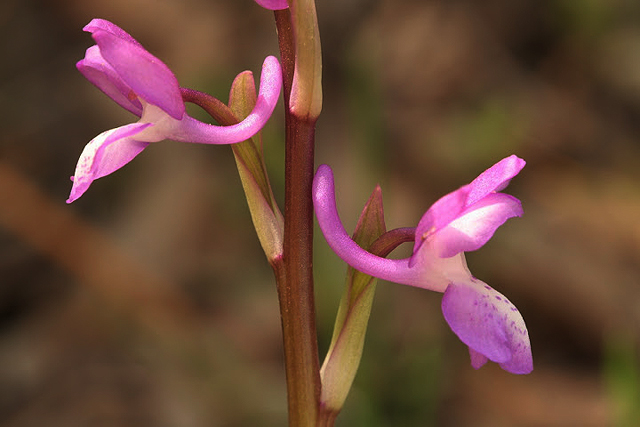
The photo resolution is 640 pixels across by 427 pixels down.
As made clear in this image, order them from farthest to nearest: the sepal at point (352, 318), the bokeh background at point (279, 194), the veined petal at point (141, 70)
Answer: the bokeh background at point (279, 194), the sepal at point (352, 318), the veined petal at point (141, 70)

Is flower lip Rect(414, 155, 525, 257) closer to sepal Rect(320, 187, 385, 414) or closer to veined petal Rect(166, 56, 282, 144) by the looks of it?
sepal Rect(320, 187, 385, 414)

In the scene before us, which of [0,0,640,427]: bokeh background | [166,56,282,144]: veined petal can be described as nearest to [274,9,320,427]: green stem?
[166,56,282,144]: veined petal

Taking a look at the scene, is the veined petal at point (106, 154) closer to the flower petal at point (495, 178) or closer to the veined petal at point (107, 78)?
the veined petal at point (107, 78)

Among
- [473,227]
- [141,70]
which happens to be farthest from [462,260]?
[141,70]

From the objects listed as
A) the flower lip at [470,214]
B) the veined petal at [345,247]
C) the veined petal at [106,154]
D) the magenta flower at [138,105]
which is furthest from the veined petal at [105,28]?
the flower lip at [470,214]

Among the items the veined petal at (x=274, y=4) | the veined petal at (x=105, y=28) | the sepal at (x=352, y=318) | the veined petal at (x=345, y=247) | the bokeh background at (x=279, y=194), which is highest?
the veined petal at (x=274, y=4)

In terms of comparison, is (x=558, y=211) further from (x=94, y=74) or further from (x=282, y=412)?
(x=94, y=74)

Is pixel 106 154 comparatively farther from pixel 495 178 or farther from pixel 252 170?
pixel 495 178
